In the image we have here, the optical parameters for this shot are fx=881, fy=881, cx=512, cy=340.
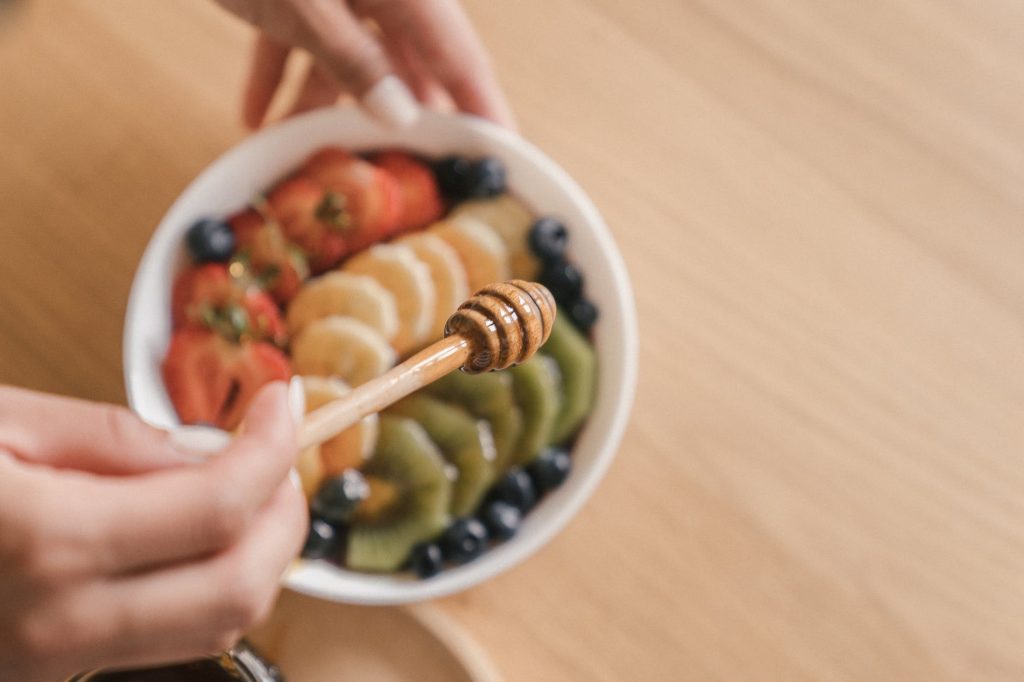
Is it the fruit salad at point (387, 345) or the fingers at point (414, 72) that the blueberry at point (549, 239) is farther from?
the fingers at point (414, 72)

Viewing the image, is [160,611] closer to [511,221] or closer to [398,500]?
[398,500]

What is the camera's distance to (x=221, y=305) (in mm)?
836

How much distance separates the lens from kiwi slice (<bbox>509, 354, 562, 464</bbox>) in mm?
844

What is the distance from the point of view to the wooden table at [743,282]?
2.93 feet

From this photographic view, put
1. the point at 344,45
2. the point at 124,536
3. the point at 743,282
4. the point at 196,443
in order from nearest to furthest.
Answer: the point at 124,536 → the point at 196,443 → the point at 344,45 → the point at 743,282

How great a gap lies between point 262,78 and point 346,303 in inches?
10.1

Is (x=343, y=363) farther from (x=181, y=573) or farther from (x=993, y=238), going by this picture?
(x=993, y=238)

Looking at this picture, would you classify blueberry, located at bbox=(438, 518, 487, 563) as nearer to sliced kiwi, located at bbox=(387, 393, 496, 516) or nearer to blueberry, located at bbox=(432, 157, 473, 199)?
sliced kiwi, located at bbox=(387, 393, 496, 516)

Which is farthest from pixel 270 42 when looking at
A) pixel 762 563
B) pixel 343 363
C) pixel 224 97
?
pixel 762 563

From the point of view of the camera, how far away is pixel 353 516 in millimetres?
868

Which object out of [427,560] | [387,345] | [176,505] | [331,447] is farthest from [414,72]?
[176,505]

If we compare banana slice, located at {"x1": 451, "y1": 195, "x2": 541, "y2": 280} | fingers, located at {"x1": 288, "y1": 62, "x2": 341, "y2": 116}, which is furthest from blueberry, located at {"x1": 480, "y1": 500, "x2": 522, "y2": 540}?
fingers, located at {"x1": 288, "y1": 62, "x2": 341, "y2": 116}

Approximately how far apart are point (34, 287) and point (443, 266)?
43cm

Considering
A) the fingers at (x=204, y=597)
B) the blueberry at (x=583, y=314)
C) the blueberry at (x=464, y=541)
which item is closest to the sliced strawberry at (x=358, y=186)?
the blueberry at (x=583, y=314)
